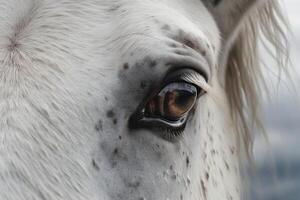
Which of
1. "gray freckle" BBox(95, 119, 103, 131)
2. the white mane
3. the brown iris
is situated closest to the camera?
"gray freckle" BBox(95, 119, 103, 131)

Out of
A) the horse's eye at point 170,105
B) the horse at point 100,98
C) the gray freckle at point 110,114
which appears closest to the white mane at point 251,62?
the horse at point 100,98

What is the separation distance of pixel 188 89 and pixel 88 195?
1.77 feet

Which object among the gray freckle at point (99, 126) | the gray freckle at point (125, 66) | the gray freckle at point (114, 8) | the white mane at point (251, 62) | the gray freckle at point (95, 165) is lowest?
the white mane at point (251, 62)

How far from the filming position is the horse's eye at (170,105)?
2049mm

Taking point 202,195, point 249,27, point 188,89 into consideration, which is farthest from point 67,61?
point 249,27

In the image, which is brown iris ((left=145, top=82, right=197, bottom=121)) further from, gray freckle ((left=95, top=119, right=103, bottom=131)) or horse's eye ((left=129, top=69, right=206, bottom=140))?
gray freckle ((left=95, top=119, right=103, bottom=131))

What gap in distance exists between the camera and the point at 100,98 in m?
1.97

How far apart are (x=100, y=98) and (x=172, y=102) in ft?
0.88

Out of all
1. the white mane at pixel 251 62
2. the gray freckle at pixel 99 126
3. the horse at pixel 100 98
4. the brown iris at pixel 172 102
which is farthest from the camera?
the white mane at pixel 251 62

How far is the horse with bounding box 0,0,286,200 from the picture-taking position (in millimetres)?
1835

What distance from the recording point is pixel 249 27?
10.3 ft

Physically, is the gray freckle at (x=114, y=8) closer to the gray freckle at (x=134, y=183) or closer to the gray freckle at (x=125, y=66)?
the gray freckle at (x=125, y=66)

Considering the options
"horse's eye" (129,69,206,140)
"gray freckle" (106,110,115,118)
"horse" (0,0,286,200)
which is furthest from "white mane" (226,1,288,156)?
"gray freckle" (106,110,115,118)

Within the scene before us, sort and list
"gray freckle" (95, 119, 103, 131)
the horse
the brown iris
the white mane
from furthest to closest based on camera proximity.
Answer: the white mane → the brown iris → "gray freckle" (95, 119, 103, 131) → the horse
